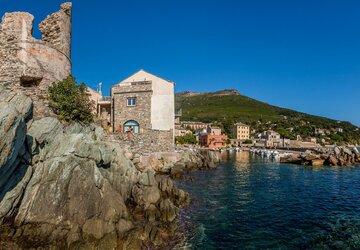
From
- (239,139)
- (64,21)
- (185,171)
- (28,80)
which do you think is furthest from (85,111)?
(239,139)

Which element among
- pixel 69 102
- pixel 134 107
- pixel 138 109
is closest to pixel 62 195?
pixel 69 102

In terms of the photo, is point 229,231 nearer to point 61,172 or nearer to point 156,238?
point 156,238

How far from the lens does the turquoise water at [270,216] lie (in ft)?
45.4

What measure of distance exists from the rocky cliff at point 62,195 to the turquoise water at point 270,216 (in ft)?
7.95

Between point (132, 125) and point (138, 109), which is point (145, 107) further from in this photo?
point (132, 125)

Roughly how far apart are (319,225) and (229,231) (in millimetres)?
5768

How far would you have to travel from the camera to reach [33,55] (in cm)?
1995

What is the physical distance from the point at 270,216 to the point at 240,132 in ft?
428

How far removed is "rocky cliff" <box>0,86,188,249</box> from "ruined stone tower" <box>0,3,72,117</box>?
3.73 m

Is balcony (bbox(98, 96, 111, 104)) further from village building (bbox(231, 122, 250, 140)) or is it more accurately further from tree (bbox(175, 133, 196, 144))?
village building (bbox(231, 122, 250, 140))

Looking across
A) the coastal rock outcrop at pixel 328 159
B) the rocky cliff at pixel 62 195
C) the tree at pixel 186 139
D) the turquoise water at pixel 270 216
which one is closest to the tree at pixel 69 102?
the rocky cliff at pixel 62 195

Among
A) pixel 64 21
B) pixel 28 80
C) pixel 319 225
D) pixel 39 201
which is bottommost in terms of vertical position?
pixel 319 225

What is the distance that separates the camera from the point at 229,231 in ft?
50.0

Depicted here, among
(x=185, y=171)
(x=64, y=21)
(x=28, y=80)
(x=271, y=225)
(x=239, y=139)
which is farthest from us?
(x=239, y=139)
